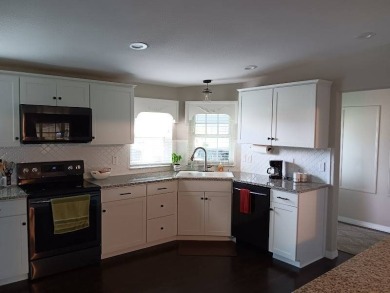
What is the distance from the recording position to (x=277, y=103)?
3.77 m

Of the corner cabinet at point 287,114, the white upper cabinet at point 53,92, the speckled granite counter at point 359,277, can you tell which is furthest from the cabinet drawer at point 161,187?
the speckled granite counter at point 359,277

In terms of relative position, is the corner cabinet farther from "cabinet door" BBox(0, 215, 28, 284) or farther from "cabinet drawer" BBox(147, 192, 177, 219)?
"cabinet door" BBox(0, 215, 28, 284)

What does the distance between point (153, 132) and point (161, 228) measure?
60.2 inches

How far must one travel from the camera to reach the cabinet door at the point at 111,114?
3.72 meters

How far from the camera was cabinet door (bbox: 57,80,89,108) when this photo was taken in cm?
345

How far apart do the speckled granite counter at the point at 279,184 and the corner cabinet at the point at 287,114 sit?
0.47m

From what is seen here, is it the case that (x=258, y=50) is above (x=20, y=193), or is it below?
above

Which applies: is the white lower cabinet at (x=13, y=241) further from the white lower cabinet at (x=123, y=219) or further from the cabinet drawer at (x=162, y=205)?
the cabinet drawer at (x=162, y=205)

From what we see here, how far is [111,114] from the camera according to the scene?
385 centimetres

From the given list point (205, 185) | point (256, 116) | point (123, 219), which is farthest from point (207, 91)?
point (123, 219)

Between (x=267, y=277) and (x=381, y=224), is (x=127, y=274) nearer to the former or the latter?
(x=267, y=277)

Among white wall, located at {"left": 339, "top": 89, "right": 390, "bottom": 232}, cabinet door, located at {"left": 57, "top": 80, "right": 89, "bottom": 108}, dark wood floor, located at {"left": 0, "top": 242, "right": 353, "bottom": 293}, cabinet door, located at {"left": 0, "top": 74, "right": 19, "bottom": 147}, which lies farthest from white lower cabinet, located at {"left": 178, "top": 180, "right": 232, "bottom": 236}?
white wall, located at {"left": 339, "top": 89, "right": 390, "bottom": 232}

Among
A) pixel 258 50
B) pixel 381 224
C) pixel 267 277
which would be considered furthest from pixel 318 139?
pixel 381 224

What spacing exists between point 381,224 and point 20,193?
16.3 ft
